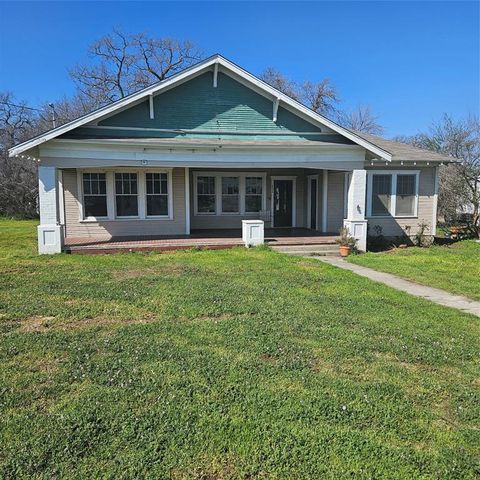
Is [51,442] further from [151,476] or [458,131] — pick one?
[458,131]

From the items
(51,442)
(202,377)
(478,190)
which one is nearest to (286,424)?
(202,377)

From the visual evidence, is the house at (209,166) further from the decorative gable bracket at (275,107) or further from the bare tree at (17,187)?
the bare tree at (17,187)

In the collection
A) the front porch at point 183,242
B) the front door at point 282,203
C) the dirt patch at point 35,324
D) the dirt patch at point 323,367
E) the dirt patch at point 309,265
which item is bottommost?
the dirt patch at point 323,367

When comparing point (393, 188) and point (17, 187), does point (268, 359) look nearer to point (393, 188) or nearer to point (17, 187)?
point (393, 188)

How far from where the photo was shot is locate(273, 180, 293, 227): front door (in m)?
17.8

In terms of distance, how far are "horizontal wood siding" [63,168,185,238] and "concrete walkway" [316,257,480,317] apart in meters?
6.68

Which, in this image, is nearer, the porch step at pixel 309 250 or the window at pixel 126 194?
the porch step at pixel 309 250

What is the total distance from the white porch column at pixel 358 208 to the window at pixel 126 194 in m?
7.41

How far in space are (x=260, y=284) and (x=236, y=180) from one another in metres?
9.35

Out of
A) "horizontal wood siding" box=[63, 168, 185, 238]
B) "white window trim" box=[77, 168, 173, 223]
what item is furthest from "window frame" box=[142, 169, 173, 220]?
"horizontal wood siding" box=[63, 168, 185, 238]

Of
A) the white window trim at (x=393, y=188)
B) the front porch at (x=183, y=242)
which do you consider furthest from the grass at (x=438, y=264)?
the front porch at (x=183, y=242)

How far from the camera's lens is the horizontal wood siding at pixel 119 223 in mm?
15070

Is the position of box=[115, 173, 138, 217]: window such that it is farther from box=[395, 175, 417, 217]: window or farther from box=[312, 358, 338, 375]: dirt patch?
box=[312, 358, 338, 375]: dirt patch

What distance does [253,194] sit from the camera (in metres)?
17.4
